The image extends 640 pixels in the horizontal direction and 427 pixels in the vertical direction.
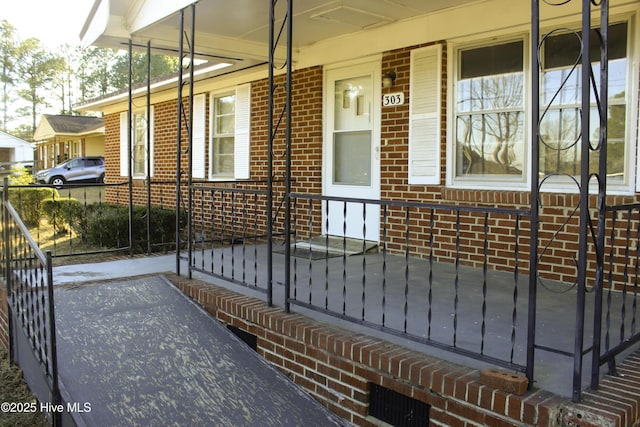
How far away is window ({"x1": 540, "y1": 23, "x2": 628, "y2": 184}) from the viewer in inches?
171

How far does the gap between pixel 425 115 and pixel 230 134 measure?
4054 millimetres

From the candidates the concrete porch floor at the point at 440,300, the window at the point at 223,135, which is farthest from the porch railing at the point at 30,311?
the window at the point at 223,135

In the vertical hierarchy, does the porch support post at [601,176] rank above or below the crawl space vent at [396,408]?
above

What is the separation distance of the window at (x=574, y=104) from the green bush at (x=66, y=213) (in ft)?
22.8

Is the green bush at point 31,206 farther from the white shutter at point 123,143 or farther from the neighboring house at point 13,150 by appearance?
the neighboring house at point 13,150

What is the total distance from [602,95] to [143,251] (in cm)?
599

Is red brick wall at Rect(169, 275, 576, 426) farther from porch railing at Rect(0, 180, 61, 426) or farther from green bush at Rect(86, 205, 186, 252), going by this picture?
green bush at Rect(86, 205, 186, 252)

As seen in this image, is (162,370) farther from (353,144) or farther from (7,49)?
(7,49)

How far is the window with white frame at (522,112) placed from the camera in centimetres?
437

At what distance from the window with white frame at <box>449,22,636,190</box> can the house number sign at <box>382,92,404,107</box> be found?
671 mm

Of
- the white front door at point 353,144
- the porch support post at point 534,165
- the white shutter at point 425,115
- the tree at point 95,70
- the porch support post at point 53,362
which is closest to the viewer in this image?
the porch support post at point 534,165

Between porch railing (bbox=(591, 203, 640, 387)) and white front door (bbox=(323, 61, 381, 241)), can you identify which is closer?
porch railing (bbox=(591, 203, 640, 387))

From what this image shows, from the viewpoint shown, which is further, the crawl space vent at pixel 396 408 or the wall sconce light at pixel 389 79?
the wall sconce light at pixel 389 79

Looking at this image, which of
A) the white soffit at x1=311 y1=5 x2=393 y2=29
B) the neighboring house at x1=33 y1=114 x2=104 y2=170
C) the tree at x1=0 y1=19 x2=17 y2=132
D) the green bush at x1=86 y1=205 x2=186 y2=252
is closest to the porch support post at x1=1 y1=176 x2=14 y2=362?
the green bush at x1=86 y1=205 x2=186 y2=252
